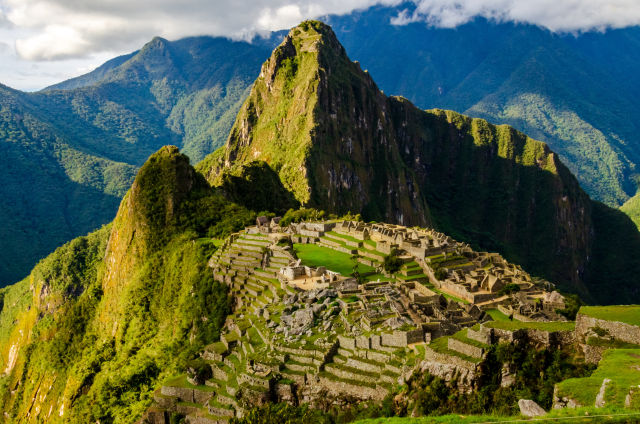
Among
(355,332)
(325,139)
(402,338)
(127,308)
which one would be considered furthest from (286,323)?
(325,139)

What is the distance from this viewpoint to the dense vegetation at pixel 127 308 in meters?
52.9

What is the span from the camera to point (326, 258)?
2232 inches

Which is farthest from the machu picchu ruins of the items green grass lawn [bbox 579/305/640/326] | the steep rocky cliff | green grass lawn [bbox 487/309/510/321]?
the steep rocky cliff

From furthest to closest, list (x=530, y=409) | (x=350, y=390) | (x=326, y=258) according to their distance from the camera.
Answer: (x=326, y=258) → (x=350, y=390) → (x=530, y=409)

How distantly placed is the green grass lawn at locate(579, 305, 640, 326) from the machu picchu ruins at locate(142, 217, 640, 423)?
2.20ft

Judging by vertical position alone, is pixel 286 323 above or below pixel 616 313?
below

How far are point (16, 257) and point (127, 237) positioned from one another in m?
109

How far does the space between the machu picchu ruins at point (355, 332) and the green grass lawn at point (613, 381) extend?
721 millimetres

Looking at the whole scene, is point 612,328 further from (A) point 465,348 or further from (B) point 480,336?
(A) point 465,348

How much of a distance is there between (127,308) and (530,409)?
64.2 meters

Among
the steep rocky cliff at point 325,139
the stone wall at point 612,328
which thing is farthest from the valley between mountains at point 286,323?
the steep rocky cliff at point 325,139

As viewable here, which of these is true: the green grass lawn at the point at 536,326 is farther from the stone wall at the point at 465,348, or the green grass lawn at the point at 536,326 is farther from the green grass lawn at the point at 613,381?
the green grass lawn at the point at 613,381

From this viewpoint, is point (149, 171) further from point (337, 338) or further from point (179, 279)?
point (337, 338)

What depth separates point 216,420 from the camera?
28.7 m
